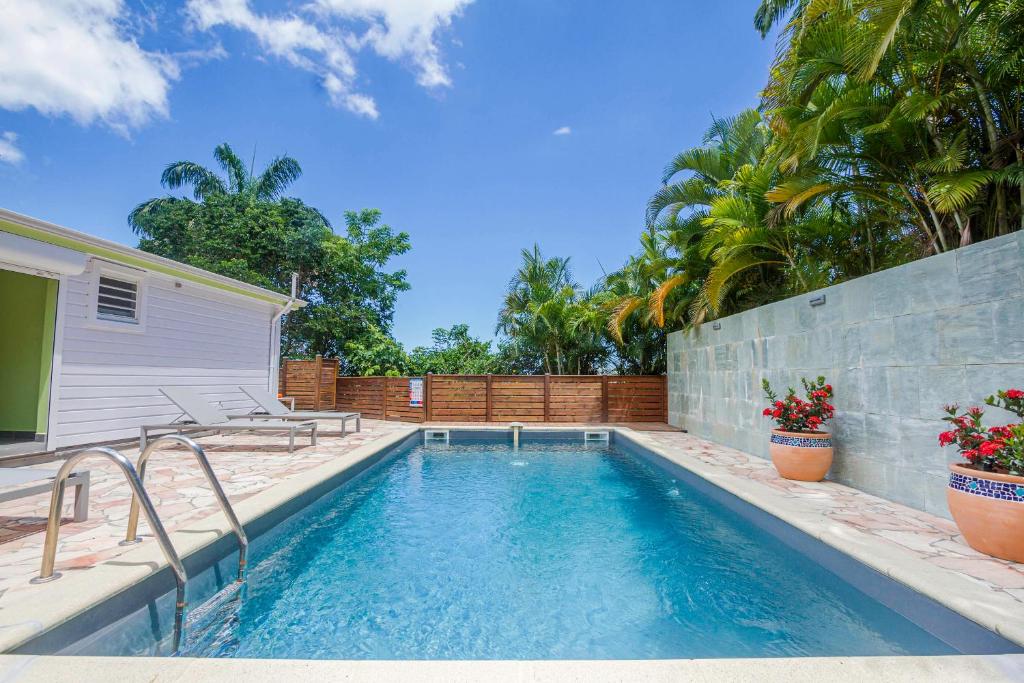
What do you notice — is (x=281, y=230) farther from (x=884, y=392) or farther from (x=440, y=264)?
(x=884, y=392)

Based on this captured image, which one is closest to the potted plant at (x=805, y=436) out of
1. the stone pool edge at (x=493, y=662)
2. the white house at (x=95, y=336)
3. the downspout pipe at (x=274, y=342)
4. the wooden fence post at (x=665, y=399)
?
the stone pool edge at (x=493, y=662)

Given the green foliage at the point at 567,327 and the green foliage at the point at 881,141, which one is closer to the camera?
the green foliage at the point at 881,141

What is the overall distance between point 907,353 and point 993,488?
1806 millimetres

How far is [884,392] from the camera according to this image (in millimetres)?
4734

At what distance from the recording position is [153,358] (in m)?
7.86

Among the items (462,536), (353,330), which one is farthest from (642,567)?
(353,330)

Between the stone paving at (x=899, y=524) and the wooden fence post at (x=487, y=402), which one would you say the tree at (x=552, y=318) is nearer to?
the wooden fence post at (x=487, y=402)

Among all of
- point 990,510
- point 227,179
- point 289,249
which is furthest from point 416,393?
point 227,179

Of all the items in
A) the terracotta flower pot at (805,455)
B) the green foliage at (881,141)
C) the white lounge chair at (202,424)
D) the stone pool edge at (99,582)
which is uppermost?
the green foliage at (881,141)

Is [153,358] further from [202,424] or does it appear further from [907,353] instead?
[907,353]

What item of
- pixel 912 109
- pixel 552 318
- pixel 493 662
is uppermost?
pixel 912 109

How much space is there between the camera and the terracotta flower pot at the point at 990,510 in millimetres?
2914

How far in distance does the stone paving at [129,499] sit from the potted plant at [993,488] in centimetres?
562

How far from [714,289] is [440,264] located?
17946 mm
